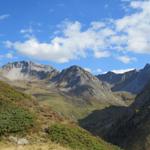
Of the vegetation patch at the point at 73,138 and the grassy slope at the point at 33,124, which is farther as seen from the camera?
the vegetation patch at the point at 73,138

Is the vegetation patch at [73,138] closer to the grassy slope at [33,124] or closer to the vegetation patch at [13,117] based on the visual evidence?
the grassy slope at [33,124]

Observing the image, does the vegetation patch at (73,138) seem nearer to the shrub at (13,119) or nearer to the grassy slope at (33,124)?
the grassy slope at (33,124)

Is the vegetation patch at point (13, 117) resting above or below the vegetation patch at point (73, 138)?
above

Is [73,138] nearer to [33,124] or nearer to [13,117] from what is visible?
[33,124]

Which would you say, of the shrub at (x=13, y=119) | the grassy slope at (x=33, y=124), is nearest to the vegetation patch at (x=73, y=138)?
the grassy slope at (x=33, y=124)

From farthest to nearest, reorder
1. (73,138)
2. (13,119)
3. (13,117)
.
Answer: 1. (73,138)
2. (13,117)
3. (13,119)

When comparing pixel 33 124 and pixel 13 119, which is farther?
pixel 33 124

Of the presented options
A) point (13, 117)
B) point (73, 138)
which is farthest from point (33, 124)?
point (73, 138)

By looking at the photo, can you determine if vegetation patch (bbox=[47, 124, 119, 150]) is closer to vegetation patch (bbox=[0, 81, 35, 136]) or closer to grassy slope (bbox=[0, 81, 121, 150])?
grassy slope (bbox=[0, 81, 121, 150])

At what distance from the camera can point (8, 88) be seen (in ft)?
137

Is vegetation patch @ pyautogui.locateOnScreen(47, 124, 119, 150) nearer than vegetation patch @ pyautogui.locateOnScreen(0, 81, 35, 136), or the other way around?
vegetation patch @ pyautogui.locateOnScreen(0, 81, 35, 136)

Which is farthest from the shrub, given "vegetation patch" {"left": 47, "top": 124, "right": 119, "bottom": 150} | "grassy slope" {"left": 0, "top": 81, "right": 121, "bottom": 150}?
"vegetation patch" {"left": 47, "top": 124, "right": 119, "bottom": 150}

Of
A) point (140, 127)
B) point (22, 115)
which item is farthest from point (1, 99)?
point (140, 127)

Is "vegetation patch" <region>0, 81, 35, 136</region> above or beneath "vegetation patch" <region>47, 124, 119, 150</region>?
above
